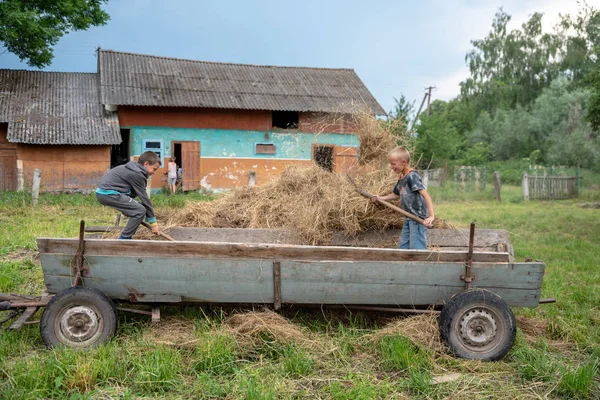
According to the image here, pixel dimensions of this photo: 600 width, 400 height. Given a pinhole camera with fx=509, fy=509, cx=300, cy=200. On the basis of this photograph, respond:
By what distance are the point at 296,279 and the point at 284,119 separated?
1793 cm

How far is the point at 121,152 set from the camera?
21.9 meters

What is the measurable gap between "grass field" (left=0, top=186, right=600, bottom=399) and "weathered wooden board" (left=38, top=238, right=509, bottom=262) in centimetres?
51

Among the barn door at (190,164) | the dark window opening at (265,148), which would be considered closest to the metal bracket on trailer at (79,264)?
the barn door at (190,164)

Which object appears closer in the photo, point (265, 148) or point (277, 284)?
point (277, 284)

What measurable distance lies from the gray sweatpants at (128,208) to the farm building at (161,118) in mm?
12067

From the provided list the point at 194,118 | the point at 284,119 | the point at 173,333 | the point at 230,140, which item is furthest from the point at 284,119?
the point at 173,333

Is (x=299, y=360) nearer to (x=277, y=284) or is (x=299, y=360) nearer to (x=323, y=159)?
(x=277, y=284)

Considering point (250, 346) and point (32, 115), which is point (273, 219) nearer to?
point (250, 346)

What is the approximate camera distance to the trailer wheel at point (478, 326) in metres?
3.69

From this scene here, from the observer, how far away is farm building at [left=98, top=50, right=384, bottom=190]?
18.9 metres

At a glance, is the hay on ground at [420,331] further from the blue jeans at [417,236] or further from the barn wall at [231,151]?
the barn wall at [231,151]

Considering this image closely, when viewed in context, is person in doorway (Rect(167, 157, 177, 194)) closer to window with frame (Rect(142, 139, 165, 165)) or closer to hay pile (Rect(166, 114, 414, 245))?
window with frame (Rect(142, 139, 165, 165))

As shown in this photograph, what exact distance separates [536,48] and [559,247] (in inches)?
1397

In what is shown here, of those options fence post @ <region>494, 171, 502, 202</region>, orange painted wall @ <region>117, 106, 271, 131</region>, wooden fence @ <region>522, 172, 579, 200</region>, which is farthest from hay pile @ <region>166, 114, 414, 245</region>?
wooden fence @ <region>522, 172, 579, 200</region>
